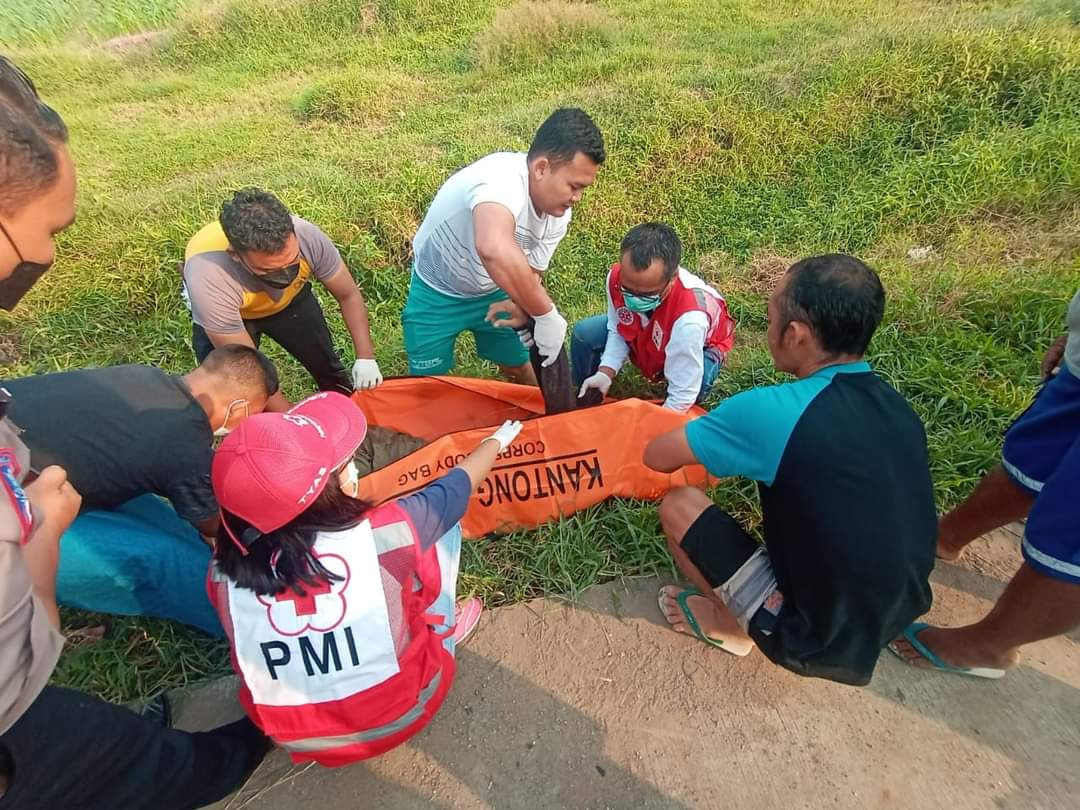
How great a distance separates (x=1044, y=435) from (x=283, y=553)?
85.7 inches

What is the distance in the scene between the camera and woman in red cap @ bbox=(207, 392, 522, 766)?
4.64 ft

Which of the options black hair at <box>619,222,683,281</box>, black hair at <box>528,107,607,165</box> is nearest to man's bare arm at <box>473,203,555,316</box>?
black hair at <box>528,107,607,165</box>

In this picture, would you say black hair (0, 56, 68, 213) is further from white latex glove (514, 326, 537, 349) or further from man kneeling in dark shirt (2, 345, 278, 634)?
white latex glove (514, 326, 537, 349)

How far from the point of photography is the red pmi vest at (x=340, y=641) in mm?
1484

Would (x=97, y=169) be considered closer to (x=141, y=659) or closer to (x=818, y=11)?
(x=141, y=659)

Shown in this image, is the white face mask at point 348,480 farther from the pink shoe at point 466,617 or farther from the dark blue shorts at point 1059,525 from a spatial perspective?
the dark blue shorts at point 1059,525

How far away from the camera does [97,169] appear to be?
6.82 meters

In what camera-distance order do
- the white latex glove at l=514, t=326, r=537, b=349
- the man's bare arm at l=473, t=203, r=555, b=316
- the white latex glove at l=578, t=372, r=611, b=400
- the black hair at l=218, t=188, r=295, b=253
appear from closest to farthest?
the man's bare arm at l=473, t=203, r=555, b=316, the black hair at l=218, t=188, r=295, b=253, the white latex glove at l=514, t=326, r=537, b=349, the white latex glove at l=578, t=372, r=611, b=400

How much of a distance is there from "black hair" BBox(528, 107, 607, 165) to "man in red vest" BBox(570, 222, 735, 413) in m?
0.44

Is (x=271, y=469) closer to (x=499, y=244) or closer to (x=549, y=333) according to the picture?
(x=499, y=244)

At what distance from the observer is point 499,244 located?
2.36 meters

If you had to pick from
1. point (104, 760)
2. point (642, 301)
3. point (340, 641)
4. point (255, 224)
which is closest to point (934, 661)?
point (642, 301)

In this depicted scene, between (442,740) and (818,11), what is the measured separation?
10.3 m

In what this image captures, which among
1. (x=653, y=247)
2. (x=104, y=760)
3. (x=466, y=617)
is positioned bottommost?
(x=466, y=617)
